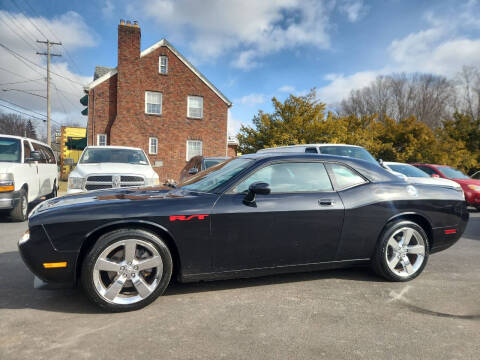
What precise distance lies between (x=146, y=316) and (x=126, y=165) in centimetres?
556

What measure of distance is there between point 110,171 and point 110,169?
163 millimetres

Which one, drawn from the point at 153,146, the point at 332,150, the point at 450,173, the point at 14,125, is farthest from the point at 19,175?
the point at 14,125

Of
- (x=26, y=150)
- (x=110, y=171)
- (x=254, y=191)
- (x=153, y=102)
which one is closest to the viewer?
(x=254, y=191)

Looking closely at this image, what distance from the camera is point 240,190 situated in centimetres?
327

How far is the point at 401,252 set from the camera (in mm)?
3725

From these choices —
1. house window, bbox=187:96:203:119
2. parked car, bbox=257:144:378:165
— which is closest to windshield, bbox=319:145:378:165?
parked car, bbox=257:144:378:165

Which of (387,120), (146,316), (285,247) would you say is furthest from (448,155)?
(146,316)

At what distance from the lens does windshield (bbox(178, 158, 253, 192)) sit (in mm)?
3398

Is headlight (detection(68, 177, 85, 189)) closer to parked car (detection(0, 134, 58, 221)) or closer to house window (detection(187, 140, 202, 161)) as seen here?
parked car (detection(0, 134, 58, 221))

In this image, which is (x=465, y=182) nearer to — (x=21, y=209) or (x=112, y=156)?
(x=112, y=156)

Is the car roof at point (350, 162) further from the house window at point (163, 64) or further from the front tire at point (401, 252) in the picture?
the house window at point (163, 64)

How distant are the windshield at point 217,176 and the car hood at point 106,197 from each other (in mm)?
188

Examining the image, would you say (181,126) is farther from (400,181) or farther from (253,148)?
(400,181)

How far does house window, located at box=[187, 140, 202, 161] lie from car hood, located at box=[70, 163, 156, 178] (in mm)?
14053
